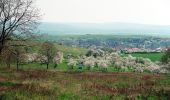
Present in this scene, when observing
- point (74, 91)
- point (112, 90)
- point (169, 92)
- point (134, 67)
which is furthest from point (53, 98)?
point (134, 67)

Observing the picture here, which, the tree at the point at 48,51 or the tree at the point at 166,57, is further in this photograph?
the tree at the point at 48,51

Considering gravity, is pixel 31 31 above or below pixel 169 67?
above

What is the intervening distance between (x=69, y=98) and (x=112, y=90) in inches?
157

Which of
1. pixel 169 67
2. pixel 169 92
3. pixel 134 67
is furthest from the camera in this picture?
pixel 134 67

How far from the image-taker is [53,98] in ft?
51.1

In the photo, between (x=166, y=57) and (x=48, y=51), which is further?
(x=48, y=51)

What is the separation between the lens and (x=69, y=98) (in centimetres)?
1617

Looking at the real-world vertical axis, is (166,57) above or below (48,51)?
below

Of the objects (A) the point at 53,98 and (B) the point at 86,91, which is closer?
(A) the point at 53,98

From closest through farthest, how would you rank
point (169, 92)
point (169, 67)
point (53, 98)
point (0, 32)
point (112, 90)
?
point (53, 98) < point (169, 92) < point (112, 90) < point (0, 32) < point (169, 67)

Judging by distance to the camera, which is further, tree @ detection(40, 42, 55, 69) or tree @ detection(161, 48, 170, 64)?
tree @ detection(40, 42, 55, 69)

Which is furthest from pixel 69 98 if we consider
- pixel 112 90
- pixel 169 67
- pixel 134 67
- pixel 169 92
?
pixel 134 67

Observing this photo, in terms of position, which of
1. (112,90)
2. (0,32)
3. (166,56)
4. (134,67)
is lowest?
(134,67)

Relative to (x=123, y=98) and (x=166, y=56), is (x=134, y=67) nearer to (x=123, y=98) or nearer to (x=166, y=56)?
(x=166, y=56)
